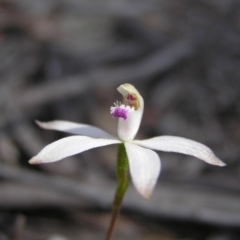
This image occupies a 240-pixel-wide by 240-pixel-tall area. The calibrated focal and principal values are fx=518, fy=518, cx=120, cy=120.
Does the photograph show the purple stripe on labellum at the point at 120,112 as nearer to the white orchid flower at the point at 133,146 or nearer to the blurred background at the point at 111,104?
the white orchid flower at the point at 133,146

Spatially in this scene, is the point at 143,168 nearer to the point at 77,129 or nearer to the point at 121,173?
the point at 121,173

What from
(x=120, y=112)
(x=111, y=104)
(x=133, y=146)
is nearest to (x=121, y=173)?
(x=133, y=146)

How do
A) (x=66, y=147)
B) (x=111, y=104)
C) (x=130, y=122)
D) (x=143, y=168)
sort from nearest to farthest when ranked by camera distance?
(x=143, y=168), (x=66, y=147), (x=130, y=122), (x=111, y=104)

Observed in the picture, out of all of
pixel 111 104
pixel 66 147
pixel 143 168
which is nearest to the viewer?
pixel 143 168

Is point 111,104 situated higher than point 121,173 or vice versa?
point 111,104

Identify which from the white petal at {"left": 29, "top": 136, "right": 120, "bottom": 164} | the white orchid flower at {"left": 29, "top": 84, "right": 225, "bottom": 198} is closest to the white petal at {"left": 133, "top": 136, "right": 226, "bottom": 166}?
the white orchid flower at {"left": 29, "top": 84, "right": 225, "bottom": 198}

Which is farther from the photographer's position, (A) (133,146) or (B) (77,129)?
(B) (77,129)

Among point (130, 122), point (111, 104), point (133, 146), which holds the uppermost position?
point (111, 104)
